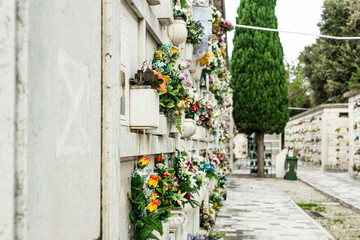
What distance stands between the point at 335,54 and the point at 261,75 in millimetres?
11194

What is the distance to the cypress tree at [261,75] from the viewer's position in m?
19.2

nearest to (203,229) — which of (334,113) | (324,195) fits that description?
(324,195)

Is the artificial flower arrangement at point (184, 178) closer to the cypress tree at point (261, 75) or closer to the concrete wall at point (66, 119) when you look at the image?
the concrete wall at point (66, 119)

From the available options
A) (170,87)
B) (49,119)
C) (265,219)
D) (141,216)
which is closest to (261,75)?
(265,219)

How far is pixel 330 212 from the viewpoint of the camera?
10602 mm

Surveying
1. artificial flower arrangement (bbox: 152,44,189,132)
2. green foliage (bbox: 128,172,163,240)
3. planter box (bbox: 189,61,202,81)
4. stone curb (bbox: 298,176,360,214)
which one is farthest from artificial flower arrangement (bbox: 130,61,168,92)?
stone curb (bbox: 298,176,360,214)

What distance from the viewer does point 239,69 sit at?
776 inches

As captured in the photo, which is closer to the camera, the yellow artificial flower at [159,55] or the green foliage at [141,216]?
the green foliage at [141,216]

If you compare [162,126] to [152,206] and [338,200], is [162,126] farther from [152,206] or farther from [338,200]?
[338,200]

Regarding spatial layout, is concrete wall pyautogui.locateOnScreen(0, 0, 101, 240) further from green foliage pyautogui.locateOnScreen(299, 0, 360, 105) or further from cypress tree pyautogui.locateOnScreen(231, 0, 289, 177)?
green foliage pyautogui.locateOnScreen(299, 0, 360, 105)

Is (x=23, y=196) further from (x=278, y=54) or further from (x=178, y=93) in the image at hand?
(x=278, y=54)

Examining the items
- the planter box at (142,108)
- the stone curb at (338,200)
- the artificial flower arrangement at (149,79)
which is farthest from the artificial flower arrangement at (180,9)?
the stone curb at (338,200)

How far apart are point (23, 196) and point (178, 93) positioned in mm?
2338

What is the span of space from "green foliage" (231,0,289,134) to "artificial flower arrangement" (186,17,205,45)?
14480 mm
